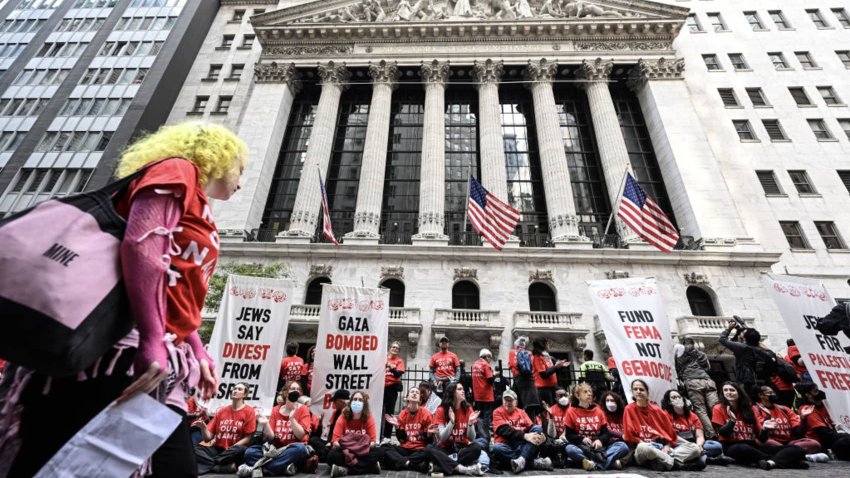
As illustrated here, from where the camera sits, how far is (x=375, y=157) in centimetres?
2458

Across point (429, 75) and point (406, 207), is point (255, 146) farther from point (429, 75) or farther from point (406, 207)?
point (429, 75)

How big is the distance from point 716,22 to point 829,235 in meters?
19.8

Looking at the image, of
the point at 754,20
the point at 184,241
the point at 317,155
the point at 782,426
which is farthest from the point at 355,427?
the point at 754,20

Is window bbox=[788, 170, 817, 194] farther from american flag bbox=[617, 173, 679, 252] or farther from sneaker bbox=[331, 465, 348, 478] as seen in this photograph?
sneaker bbox=[331, 465, 348, 478]

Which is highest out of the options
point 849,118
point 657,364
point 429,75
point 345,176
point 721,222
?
point 429,75

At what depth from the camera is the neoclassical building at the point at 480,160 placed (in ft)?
63.9

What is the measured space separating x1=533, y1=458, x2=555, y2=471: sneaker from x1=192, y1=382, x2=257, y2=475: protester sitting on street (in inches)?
223

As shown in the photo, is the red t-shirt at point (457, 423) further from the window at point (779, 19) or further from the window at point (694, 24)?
the window at point (779, 19)

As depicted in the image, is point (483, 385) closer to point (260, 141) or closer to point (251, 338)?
point (251, 338)

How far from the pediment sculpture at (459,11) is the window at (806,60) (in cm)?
1358

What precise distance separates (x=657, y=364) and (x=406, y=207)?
18.1m

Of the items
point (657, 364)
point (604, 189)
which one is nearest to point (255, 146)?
point (604, 189)

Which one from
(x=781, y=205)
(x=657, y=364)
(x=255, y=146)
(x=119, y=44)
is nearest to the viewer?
(x=657, y=364)

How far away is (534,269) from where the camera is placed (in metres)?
20.2
